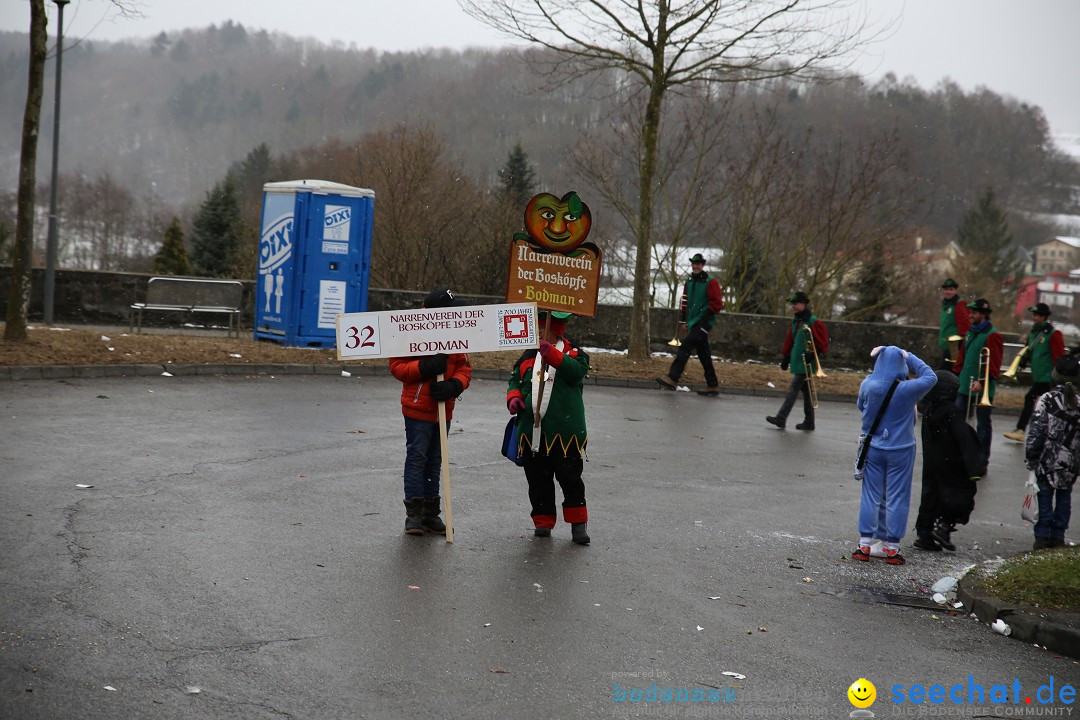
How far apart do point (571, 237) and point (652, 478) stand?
3176 mm

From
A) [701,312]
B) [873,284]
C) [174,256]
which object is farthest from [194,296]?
[174,256]

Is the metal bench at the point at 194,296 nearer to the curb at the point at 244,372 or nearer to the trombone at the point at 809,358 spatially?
the curb at the point at 244,372

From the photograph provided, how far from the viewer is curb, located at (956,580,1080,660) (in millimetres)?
6125

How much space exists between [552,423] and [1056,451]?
4034mm

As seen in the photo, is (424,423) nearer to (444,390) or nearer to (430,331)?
(444,390)

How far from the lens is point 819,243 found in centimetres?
3200

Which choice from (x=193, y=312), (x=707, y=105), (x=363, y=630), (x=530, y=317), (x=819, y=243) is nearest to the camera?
(x=363, y=630)

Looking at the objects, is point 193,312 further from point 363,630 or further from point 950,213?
point 950,213

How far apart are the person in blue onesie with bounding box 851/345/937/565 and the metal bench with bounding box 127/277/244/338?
14.1 meters

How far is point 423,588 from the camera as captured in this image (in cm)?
638

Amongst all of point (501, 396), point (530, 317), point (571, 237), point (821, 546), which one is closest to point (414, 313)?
point (530, 317)

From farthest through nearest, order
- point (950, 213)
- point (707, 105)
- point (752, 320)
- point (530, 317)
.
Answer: point (950, 213) < point (707, 105) < point (752, 320) < point (530, 317)

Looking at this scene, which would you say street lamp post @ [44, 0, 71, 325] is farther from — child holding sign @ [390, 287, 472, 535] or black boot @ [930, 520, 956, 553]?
black boot @ [930, 520, 956, 553]

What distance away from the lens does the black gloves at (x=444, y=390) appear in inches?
300
